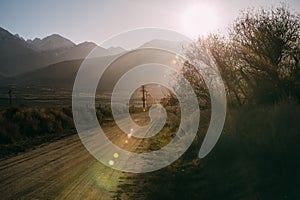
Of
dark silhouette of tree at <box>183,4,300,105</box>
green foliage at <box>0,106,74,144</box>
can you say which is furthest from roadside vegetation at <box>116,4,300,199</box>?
green foliage at <box>0,106,74,144</box>

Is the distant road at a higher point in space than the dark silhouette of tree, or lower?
lower

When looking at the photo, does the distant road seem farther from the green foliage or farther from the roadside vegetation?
the green foliage

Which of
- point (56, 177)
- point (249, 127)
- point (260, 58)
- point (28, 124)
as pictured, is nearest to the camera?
point (56, 177)

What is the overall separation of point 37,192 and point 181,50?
15896 mm

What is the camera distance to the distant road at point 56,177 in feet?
32.1

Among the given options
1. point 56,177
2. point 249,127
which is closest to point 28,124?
point 56,177

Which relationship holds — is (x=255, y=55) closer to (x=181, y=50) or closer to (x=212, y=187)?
(x=181, y=50)

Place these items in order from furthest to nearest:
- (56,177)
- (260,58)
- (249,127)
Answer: (260,58) < (249,127) < (56,177)

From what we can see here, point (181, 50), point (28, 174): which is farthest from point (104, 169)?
point (181, 50)

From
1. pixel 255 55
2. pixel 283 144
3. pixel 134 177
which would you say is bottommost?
pixel 134 177

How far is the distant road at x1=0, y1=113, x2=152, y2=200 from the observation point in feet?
32.1

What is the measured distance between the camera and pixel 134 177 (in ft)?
39.9

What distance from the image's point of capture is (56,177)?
11.8 m

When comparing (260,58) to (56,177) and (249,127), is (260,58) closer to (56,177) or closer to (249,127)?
(249,127)
